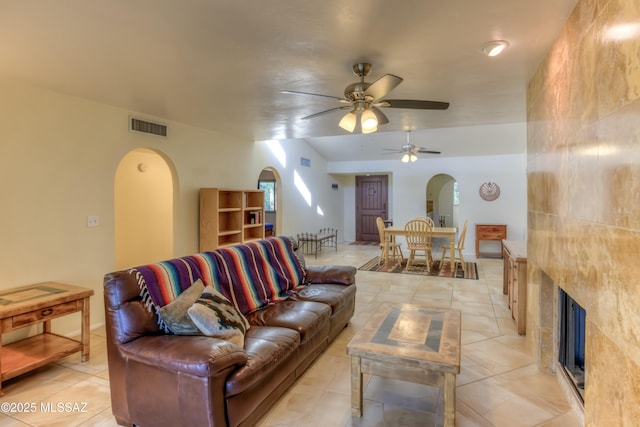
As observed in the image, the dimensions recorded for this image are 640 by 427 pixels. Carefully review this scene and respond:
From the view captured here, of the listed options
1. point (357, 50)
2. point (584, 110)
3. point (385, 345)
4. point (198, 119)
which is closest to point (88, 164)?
point (198, 119)

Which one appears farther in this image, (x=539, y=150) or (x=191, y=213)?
(x=191, y=213)

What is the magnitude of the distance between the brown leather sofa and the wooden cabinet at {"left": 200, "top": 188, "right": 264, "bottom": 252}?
270cm

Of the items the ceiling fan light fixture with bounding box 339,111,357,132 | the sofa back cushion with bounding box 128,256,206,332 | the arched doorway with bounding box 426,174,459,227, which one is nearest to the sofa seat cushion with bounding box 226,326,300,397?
the sofa back cushion with bounding box 128,256,206,332

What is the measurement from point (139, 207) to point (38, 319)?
3.39 meters

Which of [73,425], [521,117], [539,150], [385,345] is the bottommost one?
[73,425]

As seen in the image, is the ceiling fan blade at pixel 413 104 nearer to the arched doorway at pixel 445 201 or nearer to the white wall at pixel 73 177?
the white wall at pixel 73 177

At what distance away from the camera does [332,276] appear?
3592 mm

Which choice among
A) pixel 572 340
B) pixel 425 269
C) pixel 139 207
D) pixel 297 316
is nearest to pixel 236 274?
pixel 297 316

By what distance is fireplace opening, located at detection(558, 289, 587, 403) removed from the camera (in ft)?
7.24

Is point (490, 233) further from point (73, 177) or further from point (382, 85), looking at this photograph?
point (73, 177)

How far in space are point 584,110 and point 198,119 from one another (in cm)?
399

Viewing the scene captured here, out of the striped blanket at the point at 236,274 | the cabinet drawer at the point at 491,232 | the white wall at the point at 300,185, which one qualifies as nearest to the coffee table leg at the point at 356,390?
the striped blanket at the point at 236,274

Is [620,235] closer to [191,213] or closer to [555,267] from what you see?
[555,267]

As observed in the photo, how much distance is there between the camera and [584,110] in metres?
1.67
